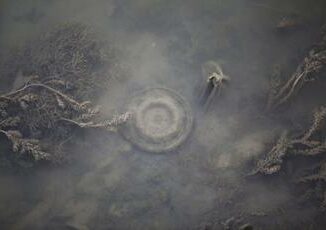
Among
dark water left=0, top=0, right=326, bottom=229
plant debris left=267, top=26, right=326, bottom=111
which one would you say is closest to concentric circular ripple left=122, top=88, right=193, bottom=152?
dark water left=0, top=0, right=326, bottom=229

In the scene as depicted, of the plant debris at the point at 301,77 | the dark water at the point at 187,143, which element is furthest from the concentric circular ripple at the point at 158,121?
the plant debris at the point at 301,77

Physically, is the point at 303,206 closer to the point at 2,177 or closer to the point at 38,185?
the point at 38,185

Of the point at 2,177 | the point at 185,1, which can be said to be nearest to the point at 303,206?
the point at 185,1

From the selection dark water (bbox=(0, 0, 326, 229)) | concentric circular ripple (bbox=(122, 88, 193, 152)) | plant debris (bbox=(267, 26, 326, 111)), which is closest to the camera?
dark water (bbox=(0, 0, 326, 229))

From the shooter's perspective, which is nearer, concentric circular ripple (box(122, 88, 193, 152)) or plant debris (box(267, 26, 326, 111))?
plant debris (box(267, 26, 326, 111))

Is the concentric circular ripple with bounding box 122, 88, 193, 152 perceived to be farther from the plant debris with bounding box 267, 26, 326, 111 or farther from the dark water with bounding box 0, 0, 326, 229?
the plant debris with bounding box 267, 26, 326, 111

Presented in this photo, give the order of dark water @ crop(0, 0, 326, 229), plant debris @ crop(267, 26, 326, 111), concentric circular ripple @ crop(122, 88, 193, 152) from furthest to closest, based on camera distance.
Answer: concentric circular ripple @ crop(122, 88, 193, 152) < plant debris @ crop(267, 26, 326, 111) < dark water @ crop(0, 0, 326, 229)
